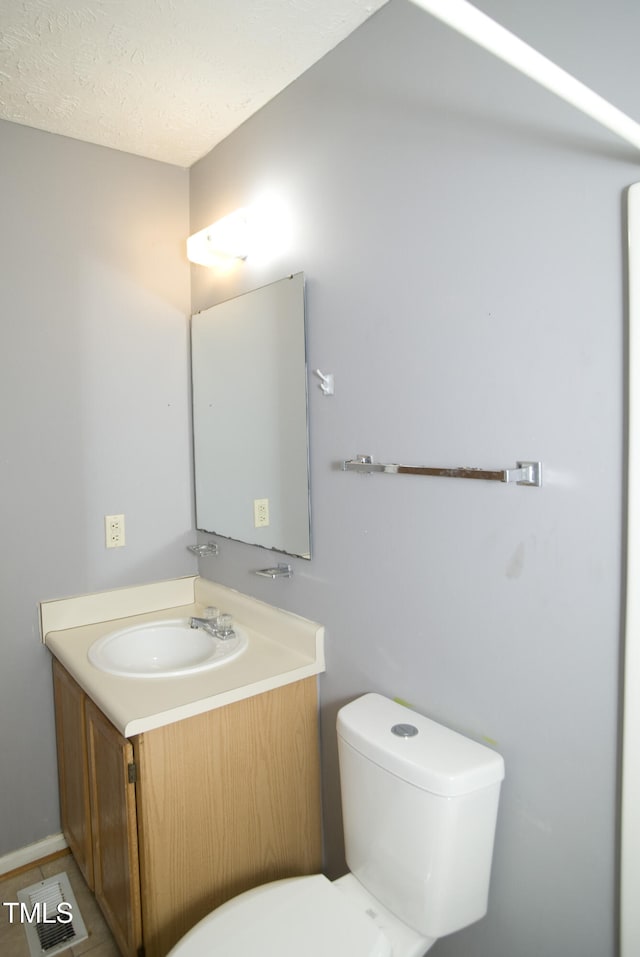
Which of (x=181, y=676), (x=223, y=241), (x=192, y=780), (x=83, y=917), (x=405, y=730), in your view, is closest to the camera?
(x=405, y=730)

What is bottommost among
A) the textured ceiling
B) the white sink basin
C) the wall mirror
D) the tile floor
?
the tile floor

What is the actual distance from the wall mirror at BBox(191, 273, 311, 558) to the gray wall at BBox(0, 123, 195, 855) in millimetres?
143

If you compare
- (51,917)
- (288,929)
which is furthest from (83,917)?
(288,929)

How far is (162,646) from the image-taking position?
1.93 m

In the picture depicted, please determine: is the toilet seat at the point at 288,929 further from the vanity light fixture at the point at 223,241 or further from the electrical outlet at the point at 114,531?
the vanity light fixture at the point at 223,241

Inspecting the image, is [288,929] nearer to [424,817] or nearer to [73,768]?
[424,817]

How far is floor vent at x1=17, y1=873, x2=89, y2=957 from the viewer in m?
1.63

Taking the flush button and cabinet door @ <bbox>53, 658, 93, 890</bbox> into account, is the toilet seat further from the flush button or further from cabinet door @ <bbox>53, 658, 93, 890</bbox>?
cabinet door @ <bbox>53, 658, 93, 890</bbox>

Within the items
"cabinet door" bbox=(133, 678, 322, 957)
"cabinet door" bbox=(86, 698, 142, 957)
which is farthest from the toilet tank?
"cabinet door" bbox=(86, 698, 142, 957)

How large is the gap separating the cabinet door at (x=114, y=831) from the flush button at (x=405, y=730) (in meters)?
0.61

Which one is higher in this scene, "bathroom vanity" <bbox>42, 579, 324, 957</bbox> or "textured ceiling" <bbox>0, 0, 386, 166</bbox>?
"textured ceiling" <bbox>0, 0, 386, 166</bbox>

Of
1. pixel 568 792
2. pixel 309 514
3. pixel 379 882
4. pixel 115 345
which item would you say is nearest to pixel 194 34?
pixel 115 345

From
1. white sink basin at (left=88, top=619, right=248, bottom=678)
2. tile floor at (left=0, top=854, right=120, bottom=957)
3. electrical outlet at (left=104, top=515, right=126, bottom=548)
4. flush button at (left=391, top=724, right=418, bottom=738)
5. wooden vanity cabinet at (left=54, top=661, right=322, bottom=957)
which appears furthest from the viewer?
electrical outlet at (left=104, top=515, right=126, bottom=548)

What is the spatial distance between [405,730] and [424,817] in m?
0.17
